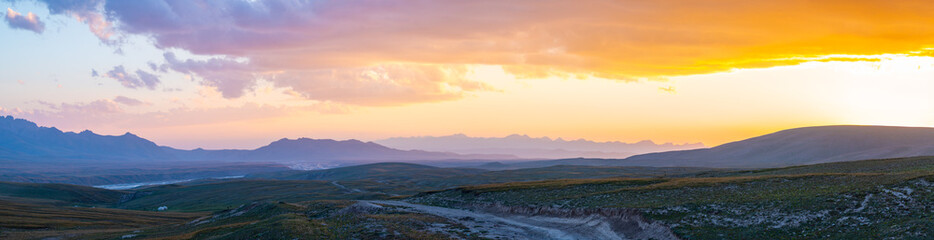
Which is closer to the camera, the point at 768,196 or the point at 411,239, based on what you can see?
the point at 411,239

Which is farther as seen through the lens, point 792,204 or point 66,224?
point 66,224

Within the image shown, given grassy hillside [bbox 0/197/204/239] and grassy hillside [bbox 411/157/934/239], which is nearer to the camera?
grassy hillside [bbox 411/157/934/239]

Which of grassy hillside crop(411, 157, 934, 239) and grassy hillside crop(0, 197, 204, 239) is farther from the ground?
grassy hillside crop(411, 157, 934, 239)

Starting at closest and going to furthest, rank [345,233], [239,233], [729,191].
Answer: [345,233] < [239,233] < [729,191]

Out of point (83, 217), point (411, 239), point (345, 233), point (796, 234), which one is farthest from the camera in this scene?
point (83, 217)

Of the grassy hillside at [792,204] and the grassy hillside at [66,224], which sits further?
the grassy hillside at [66,224]

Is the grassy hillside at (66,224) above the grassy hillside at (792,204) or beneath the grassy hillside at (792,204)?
beneath

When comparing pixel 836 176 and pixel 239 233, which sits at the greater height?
pixel 836 176

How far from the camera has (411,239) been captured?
149ft

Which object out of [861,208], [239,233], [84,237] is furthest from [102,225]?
[861,208]

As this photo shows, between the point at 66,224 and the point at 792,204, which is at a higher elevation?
the point at 792,204

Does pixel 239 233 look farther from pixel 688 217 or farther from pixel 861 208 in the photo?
pixel 861 208

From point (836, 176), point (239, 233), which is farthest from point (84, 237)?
point (836, 176)

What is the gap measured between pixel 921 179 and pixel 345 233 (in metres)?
50.3
